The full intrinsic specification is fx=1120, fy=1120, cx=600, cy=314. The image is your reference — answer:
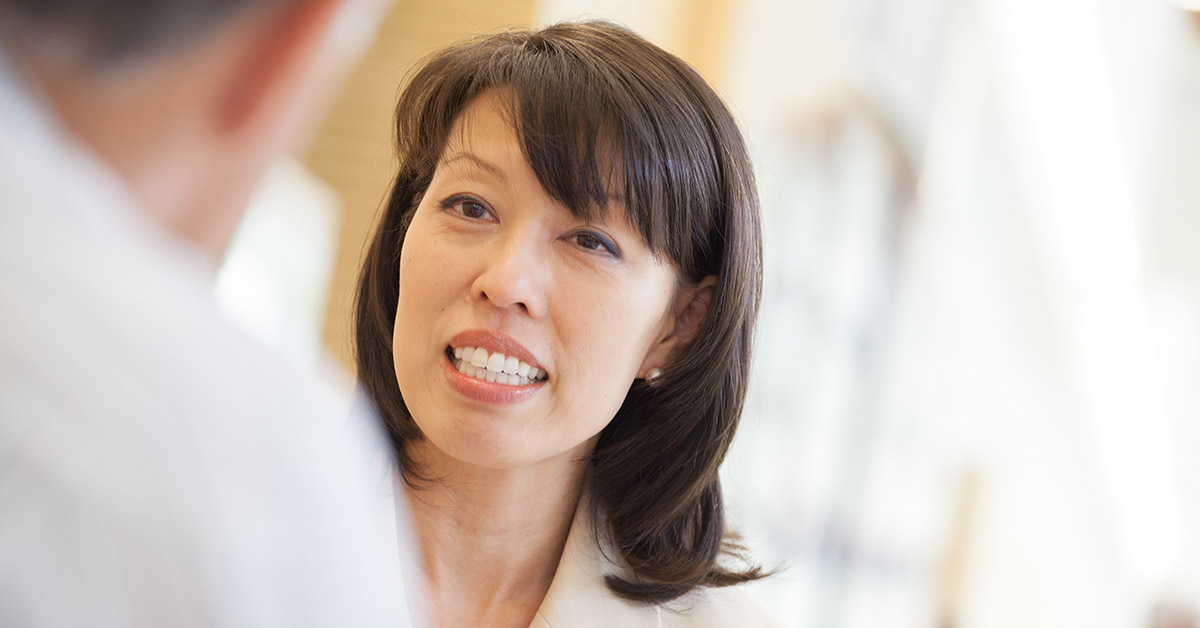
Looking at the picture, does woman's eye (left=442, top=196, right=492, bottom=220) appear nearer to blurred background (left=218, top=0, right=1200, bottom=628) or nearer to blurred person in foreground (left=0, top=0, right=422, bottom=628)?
blurred person in foreground (left=0, top=0, right=422, bottom=628)

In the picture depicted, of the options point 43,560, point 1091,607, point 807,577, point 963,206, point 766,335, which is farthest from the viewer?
point 1091,607

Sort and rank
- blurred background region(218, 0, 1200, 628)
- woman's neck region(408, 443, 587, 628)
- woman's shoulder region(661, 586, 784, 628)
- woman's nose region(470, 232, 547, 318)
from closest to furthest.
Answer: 1. woman's nose region(470, 232, 547, 318)
2. woman's neck region(408, 443, 587, 628)
3. woman's shoulder region(661, 586, 784, 628)
4. blurred background region(218, 0, 1200, 628)

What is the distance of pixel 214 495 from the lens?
43cm

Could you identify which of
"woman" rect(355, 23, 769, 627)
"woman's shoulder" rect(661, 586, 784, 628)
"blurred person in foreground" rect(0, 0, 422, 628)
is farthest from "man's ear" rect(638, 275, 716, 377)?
"blurred person in foreground" rect(0, 0, 422, 628)

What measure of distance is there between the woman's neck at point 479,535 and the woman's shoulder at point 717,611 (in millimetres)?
203

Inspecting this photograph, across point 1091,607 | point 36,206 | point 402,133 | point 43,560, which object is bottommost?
point 1091,607

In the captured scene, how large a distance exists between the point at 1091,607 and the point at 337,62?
23.1 feet

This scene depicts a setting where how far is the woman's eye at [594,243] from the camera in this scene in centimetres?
134

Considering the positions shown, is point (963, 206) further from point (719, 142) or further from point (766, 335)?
point (719, 142)

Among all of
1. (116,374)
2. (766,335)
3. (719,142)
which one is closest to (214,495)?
(116,374)

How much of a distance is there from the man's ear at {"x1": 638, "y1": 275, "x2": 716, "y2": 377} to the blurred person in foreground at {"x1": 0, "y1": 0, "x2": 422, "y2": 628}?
1018 millimetres

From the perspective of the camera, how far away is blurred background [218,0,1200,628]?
11.6ft

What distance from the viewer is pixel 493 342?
50.2 inches

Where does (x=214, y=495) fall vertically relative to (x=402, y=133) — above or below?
below
